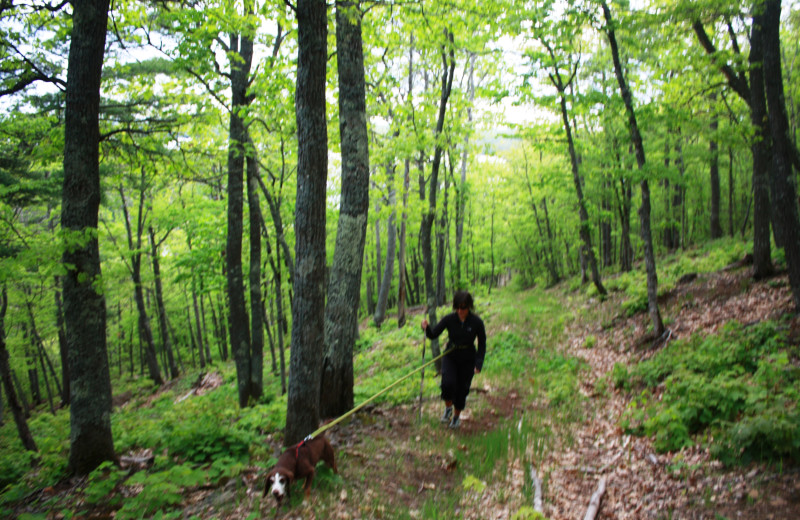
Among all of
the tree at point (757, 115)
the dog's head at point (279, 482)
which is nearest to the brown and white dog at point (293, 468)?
the dog's head at point (279, 482)

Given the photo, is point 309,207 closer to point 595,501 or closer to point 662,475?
point 595,501

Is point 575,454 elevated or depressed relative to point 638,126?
depressed

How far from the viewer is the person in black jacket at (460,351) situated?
20.6 feet

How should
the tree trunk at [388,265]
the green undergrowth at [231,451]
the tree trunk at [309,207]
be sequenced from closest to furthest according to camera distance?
the green undergrowth at [231,451] → the tree trunk at [309,207] → the tree trunk at [388,265]

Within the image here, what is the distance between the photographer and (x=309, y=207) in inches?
195

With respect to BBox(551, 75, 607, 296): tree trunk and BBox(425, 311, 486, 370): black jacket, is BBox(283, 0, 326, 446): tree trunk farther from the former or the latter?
BBox(551, 75, 607, 296): tree trunk

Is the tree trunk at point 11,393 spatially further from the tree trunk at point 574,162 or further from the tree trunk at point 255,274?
the tree trunk at point 574,162

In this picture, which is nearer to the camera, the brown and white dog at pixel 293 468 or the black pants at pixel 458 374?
the brown and white dog at pixel 293 468

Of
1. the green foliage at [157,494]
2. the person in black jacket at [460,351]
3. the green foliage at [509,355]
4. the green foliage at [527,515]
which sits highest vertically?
the person in black jacket at [460,351]

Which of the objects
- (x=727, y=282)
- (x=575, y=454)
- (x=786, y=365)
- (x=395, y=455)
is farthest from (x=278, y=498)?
(x=727, y=282)

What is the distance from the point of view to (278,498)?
3.82 m

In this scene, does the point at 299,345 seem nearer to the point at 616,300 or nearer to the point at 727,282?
the point at 727,282

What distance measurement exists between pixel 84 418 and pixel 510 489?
206 inches

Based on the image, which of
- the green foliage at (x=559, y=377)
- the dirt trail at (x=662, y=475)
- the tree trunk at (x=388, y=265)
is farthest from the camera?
the tree trunk at (x=388, y=265)
